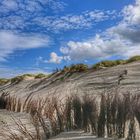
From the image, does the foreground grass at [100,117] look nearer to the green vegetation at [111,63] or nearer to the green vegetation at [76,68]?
the green vegetation at [111,63]

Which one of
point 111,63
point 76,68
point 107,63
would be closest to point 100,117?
point 111,63

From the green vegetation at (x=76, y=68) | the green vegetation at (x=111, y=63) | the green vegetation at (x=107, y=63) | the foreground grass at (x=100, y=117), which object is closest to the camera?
the foreground grass at (x=100, y=117)

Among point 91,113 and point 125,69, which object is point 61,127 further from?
point 125,69

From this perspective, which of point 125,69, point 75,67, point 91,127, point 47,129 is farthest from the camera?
point 75,67

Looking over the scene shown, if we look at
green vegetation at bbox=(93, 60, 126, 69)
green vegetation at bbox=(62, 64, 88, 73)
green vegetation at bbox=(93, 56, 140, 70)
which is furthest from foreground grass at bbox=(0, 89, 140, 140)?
green vegetation at bbox=(62, 64, 88, 73)

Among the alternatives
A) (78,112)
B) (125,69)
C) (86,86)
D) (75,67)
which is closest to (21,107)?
(86,86)

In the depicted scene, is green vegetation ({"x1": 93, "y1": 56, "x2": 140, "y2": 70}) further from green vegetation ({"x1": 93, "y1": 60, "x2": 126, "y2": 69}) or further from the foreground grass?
the foreground grass

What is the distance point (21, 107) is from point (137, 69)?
519 centimetres

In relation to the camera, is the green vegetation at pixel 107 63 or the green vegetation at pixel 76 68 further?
the green vegetation at pixel 76 68

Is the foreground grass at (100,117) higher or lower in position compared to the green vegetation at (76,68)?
lower

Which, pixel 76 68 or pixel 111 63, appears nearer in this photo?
pixel 111 63

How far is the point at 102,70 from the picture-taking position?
23.5 m

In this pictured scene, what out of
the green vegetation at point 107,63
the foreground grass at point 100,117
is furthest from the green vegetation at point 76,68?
the foreground grass at point 100,117

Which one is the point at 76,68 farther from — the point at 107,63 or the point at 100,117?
the point at 100,117
